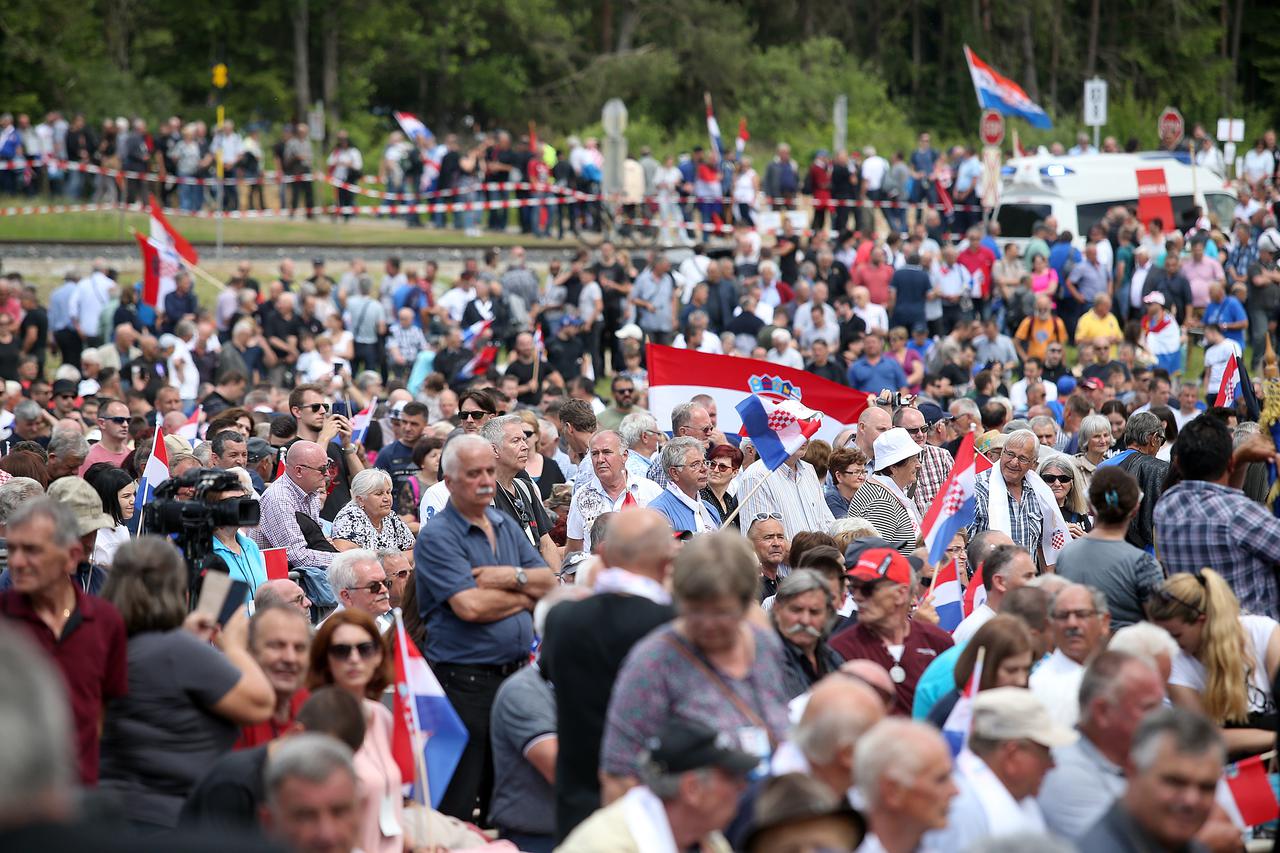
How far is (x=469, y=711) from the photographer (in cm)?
758

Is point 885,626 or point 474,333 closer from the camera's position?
point 885,626

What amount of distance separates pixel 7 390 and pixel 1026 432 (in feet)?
34.7

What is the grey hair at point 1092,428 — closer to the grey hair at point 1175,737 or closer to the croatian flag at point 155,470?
the croatian flag at point 155,470

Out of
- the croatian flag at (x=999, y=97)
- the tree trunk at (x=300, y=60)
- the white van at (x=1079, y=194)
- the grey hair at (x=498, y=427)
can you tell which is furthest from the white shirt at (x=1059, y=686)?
the tree trunk at (x=300, y=60)

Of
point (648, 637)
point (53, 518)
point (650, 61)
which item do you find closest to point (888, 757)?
point (648, 637)

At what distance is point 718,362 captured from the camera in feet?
42.3

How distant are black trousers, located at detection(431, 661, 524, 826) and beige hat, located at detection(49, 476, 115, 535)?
2.51m

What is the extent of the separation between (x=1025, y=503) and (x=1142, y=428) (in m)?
1.00

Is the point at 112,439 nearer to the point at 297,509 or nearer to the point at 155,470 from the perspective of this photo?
the point at 155,470

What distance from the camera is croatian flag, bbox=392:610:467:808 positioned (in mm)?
6793

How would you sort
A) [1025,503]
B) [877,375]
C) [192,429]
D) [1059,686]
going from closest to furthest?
[1059,686] < [1025,503] < [192,429] < [877,375]

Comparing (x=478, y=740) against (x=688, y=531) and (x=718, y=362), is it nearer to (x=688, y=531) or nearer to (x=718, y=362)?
(x=688, y=531)

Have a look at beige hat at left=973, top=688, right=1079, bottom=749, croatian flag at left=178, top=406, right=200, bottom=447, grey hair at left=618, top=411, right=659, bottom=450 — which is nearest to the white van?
croatian flag at left=178, top=406, right=200, bottom=447

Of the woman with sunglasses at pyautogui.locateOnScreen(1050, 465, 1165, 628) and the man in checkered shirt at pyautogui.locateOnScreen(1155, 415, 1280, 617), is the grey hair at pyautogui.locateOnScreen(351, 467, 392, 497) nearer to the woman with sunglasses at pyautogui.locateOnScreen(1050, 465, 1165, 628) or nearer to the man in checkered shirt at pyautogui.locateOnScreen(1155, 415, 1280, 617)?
the woman with sunglasses at pyautogui.locateOnScreen(1050, 465, 1165, 628)
